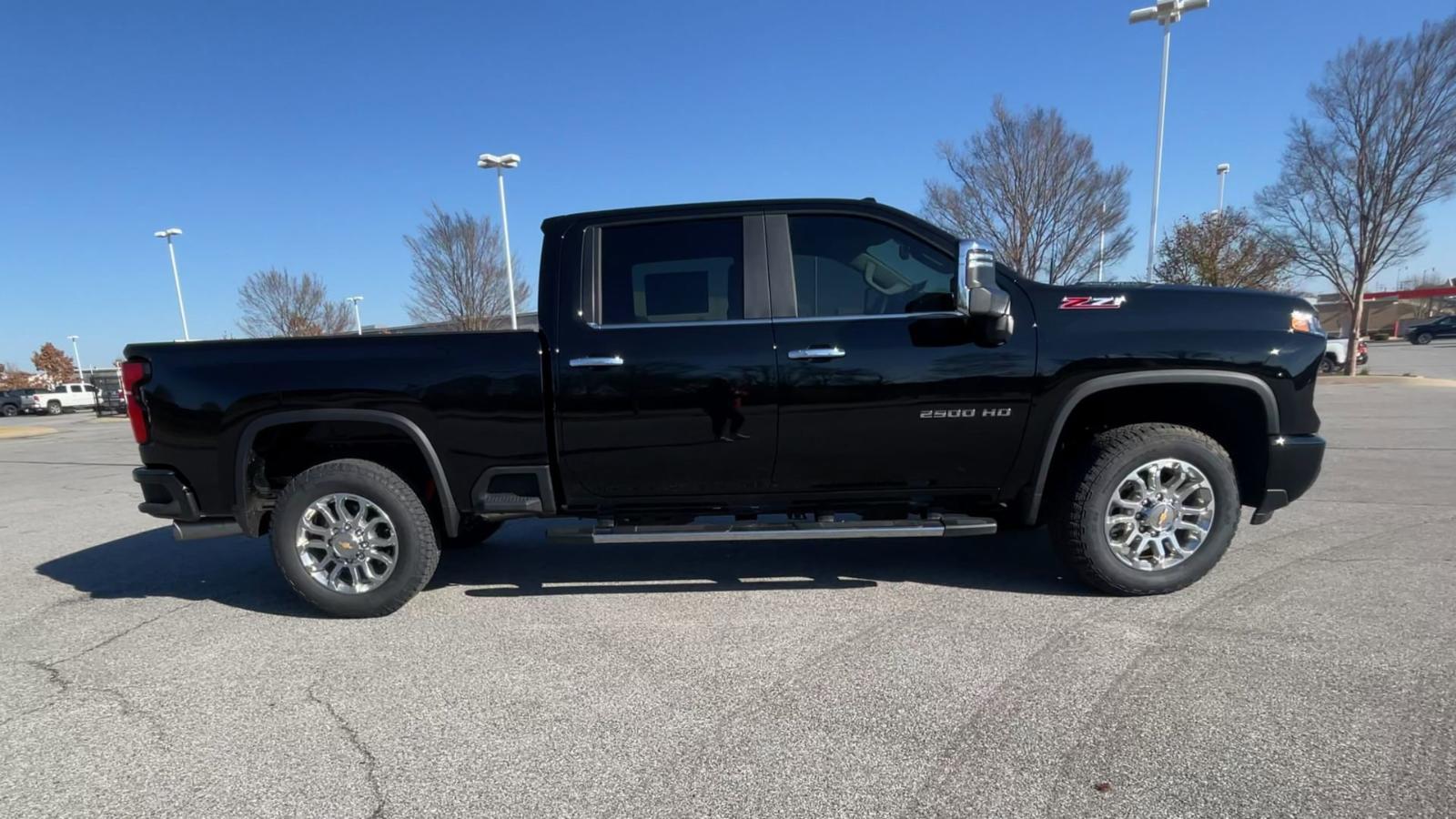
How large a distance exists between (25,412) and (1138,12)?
183 ft

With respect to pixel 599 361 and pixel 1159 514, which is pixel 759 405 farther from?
pixel 1159 514

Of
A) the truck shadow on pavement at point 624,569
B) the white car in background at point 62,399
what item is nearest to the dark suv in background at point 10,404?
the white car in background at point 62,399

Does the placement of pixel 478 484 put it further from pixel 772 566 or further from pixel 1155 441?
pixel 1155 441

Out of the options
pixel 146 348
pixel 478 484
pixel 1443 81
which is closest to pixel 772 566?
pixel 478 484

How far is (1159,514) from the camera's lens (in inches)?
141

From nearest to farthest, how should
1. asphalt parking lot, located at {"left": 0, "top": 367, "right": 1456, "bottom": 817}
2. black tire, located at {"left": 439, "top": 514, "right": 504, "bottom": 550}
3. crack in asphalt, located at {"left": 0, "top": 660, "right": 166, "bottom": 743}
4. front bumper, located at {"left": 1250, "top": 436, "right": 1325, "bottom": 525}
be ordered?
asphalt parking lot, located at {"left": 0, "top": 367, "right": 1456, "bottom": 817} < crack in asphalt, located at {"left": 0, "top": 660, "right": 166, "bottom": 743} < front bumper, located at {"left": 1250, "top": 436, "right": 1325, "bottom": 525} < black tire, located at {"left": 439, "top": 514, "right": 504, "bottom": 550}

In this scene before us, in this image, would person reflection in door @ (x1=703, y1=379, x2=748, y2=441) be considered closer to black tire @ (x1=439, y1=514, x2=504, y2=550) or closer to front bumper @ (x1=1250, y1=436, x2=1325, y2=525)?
black tire @ (x1=439, y1=514, x2=504, y2=550)

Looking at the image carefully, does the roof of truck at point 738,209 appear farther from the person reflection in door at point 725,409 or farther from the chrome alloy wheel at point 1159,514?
the chrome alloy wheel at point 1159,514

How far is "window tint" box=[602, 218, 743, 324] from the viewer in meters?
3.63

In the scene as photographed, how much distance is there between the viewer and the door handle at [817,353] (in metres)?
3.41

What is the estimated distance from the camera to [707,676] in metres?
2.95

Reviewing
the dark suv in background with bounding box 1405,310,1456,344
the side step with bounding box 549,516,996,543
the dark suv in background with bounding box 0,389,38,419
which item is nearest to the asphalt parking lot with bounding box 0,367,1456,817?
the side step with bounding box 549,516,996,543

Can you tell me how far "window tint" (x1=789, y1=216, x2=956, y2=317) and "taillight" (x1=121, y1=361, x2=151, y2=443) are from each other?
3395 millimetres

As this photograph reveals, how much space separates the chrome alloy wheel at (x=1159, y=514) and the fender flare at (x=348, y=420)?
11.2 ft
